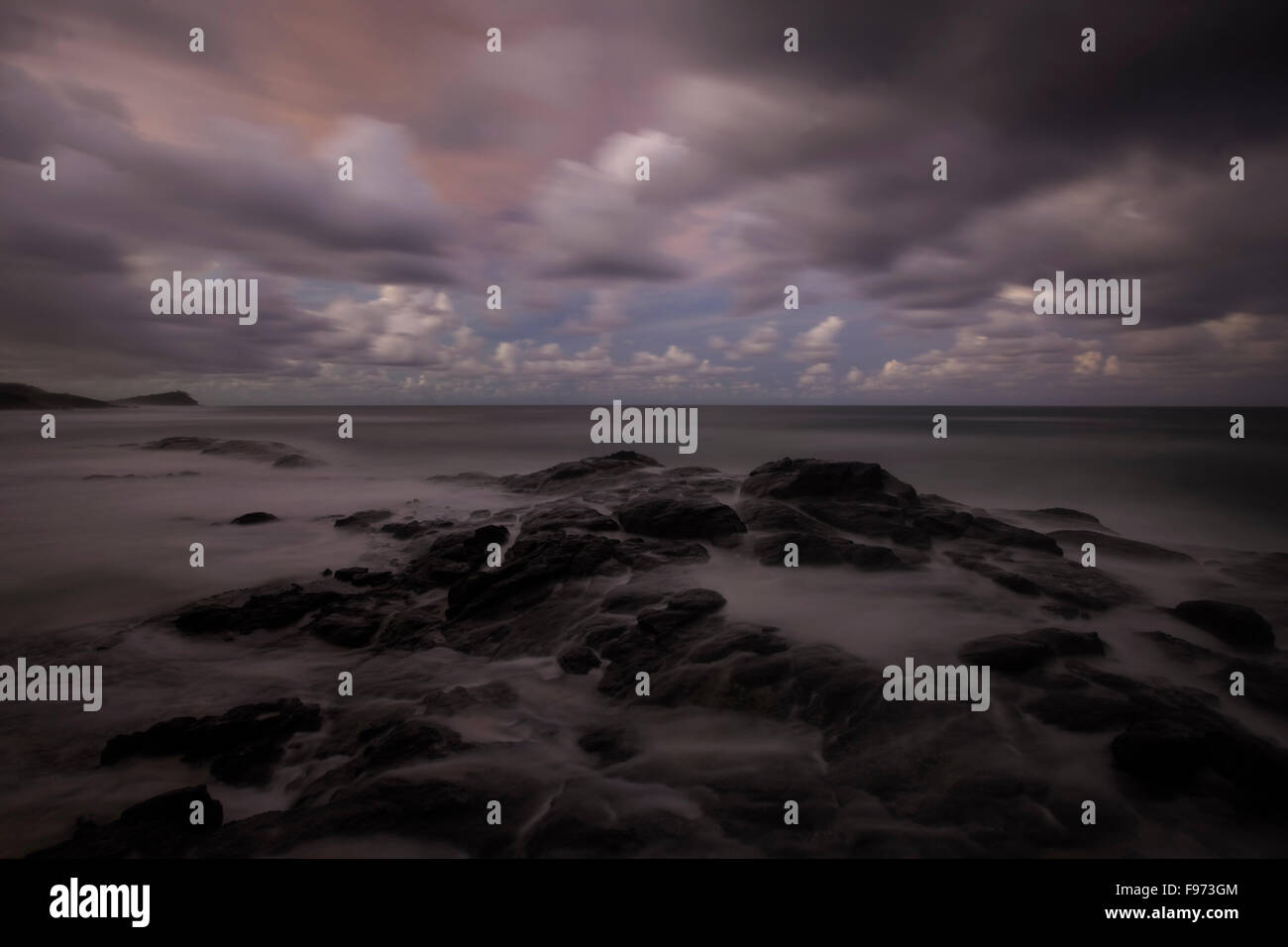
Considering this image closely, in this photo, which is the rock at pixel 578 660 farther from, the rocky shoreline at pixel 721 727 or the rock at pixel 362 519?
the rock at pixel 362 519

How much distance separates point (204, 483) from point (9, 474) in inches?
458

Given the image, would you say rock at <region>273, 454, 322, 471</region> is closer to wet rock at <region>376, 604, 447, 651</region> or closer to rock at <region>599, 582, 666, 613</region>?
wet rock at <region>376, 604, 447, 651</region>

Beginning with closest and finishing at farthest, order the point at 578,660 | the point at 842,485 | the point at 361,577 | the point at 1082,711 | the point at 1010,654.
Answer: the point at 1082,711 < the point at 1010,654 < the point at 578,660 < the point at 361,577 < the point at 842,485

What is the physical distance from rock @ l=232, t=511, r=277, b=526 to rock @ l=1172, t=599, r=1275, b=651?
21.1 meters

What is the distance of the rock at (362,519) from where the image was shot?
15780mm

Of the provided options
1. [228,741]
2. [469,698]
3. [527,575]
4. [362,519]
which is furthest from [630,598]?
[362,519]

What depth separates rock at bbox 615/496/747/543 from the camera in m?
12.4

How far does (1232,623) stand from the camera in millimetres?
8000

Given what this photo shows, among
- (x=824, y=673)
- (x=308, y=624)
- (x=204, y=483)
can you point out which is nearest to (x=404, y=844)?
(x=824, y=673)

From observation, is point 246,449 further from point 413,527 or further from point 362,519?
point 413,527

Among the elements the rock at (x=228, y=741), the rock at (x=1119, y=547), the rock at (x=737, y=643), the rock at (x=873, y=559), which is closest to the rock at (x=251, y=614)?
the rock at (x=228, y=741)

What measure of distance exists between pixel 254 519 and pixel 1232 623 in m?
21.8

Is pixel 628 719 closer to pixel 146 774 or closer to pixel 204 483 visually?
pixel 146 774
